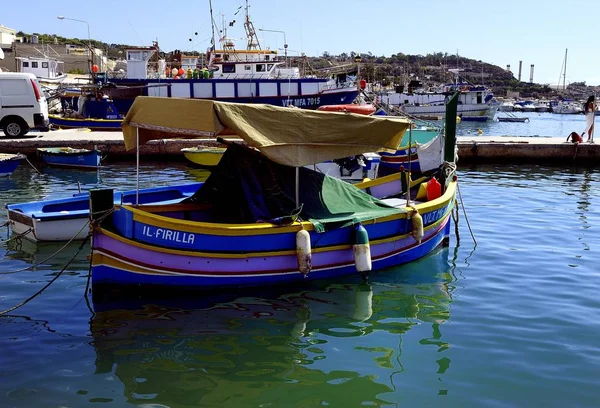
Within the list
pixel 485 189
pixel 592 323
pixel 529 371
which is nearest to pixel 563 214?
pixel 485 189

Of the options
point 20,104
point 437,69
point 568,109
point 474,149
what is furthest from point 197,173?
point 437,69

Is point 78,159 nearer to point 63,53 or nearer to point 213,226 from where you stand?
point 213,226

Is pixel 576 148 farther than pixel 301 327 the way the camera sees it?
Yes

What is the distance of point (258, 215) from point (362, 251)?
5.43 feet

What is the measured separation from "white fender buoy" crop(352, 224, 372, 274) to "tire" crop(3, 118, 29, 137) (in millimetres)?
20517

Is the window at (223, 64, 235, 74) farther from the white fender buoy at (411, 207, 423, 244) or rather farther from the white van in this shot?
the white fender buoy at (411, 207, 423, 244)

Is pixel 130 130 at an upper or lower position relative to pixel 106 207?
upper

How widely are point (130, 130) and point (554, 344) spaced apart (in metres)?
6.57

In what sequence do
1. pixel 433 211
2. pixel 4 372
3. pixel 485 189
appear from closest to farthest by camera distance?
1. pixel 4 372
2. pixel 433 211
3. pixel 485 189

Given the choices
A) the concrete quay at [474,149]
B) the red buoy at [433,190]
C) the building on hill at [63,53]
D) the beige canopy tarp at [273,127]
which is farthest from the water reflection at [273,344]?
the building on hill at [63,53]

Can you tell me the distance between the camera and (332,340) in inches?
316

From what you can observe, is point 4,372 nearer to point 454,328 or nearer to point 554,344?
point 454,328

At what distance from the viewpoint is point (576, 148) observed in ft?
83.0

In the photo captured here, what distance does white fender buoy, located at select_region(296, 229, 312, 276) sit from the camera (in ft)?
30.6
